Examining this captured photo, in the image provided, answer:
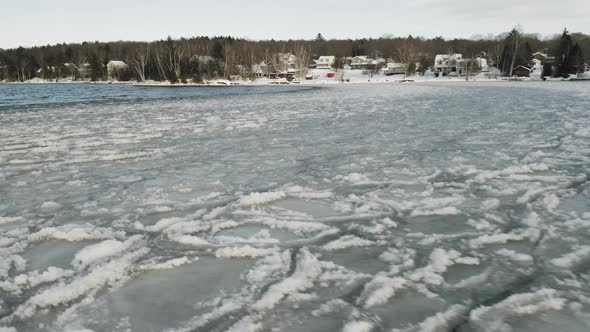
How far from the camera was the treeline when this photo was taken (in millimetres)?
71000

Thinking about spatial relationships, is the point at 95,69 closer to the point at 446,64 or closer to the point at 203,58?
the point at 203,58

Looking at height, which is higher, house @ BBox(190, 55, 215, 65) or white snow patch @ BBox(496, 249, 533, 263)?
house @ BBox(190, 55, 215, 65)

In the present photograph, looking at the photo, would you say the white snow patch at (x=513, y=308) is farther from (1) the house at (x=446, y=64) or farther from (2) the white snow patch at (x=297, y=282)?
(1) the house at (x=446, y=64)

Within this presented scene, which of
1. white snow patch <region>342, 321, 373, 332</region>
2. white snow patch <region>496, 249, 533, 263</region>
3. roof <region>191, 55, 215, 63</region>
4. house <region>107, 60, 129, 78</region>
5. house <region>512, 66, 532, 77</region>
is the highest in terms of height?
roof <region>191, 55, 215, 63</region>

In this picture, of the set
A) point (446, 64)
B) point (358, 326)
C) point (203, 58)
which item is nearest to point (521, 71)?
point (446, 64)

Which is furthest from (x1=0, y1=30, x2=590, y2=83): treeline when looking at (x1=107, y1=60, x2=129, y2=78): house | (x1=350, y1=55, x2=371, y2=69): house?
(x1=350, y1=55, x2=371, y2=69): house

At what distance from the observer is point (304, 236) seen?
3.71 m

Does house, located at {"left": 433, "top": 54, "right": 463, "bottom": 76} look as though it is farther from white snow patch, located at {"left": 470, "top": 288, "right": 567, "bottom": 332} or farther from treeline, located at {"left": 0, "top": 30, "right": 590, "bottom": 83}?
white snow patch, located at {"left": 470, "top": 288, "right": 567, "bottom": 332}

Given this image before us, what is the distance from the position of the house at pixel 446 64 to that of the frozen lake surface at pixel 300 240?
82.3 metres

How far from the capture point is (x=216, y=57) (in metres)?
83.4

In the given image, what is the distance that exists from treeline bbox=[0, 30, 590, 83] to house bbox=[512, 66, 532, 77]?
1.13m

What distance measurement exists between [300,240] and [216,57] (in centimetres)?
8466

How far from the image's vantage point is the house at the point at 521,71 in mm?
67688

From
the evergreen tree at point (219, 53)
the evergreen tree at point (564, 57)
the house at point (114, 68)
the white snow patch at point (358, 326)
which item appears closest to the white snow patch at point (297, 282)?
the white snow patch at point (358, 326)
